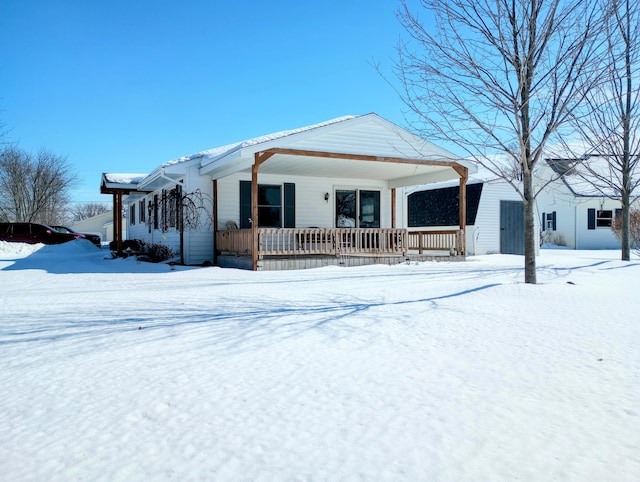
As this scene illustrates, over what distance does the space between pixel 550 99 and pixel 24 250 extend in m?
20.9

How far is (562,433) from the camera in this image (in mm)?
2539

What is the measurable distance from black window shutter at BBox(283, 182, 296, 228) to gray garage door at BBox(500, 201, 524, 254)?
9.55m

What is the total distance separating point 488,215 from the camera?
19.5 meters

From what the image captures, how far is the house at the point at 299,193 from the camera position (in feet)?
38.4

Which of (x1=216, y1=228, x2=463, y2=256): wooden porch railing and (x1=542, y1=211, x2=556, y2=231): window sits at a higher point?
(x1=542, y1=211, x2=556, y2=231): window

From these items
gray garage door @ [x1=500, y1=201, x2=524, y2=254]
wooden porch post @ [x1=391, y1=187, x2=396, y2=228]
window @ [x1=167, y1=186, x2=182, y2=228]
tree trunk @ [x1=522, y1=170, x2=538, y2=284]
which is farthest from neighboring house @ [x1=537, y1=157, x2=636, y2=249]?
window @ [x1=167, y1=186, x2=182, y2=228]

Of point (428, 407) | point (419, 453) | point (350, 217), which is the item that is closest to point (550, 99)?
point (428, 407)

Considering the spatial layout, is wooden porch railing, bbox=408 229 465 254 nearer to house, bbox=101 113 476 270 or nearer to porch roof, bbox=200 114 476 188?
house, bbox=101 113 476 270

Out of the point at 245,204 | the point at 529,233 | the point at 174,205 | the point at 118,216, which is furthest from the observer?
the point at 118,216

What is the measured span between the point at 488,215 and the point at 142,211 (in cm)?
1439

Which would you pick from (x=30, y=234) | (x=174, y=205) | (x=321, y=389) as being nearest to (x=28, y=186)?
(x=30, y=234)

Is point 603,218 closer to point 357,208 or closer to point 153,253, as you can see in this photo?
point 357,208

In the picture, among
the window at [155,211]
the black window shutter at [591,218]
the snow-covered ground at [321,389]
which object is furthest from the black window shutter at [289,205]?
the black window shutter at [591,218]

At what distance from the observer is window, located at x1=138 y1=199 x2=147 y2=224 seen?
19.6 m
